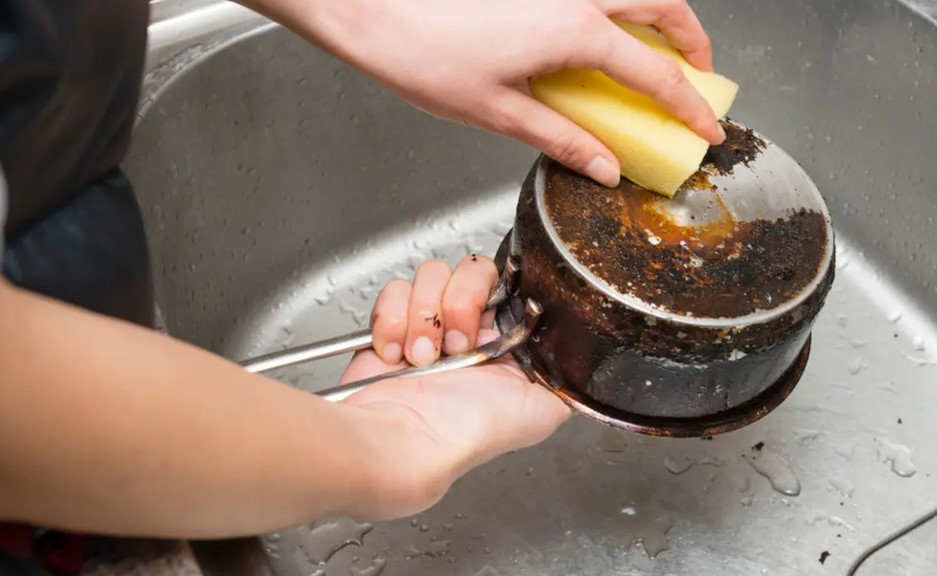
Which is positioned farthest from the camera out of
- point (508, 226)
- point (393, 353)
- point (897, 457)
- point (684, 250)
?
point (508, 226)

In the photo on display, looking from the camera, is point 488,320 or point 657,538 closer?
point 488,320

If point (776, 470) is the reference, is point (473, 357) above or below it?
above

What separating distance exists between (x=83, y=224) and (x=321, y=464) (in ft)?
1.03

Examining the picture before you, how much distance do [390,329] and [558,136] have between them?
226 millimetres

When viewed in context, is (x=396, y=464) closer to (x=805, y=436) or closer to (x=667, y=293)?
(x=667, y=293)

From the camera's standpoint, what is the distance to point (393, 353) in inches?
29.7

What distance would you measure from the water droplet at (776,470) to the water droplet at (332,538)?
430 mm

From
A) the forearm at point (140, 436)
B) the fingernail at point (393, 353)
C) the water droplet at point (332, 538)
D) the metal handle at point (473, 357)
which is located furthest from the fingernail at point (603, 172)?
the water droplet at point (332, 538)

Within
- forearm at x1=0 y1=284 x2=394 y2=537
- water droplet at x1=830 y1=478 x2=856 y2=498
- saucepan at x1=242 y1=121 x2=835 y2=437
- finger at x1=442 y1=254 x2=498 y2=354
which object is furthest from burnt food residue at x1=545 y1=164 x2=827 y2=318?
water droplet at x1=830 y1=478 x2=856 y2=498

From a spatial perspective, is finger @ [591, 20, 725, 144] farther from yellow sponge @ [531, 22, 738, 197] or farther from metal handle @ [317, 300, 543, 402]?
metal handle @ [317, 300, 543, 402]

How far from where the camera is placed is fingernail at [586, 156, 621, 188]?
68cm

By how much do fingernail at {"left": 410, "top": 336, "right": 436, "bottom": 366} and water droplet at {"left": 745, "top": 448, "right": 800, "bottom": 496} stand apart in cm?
43

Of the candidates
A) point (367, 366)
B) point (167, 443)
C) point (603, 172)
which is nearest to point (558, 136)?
point (603, 172)

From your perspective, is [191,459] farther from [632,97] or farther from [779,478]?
[779,478]
